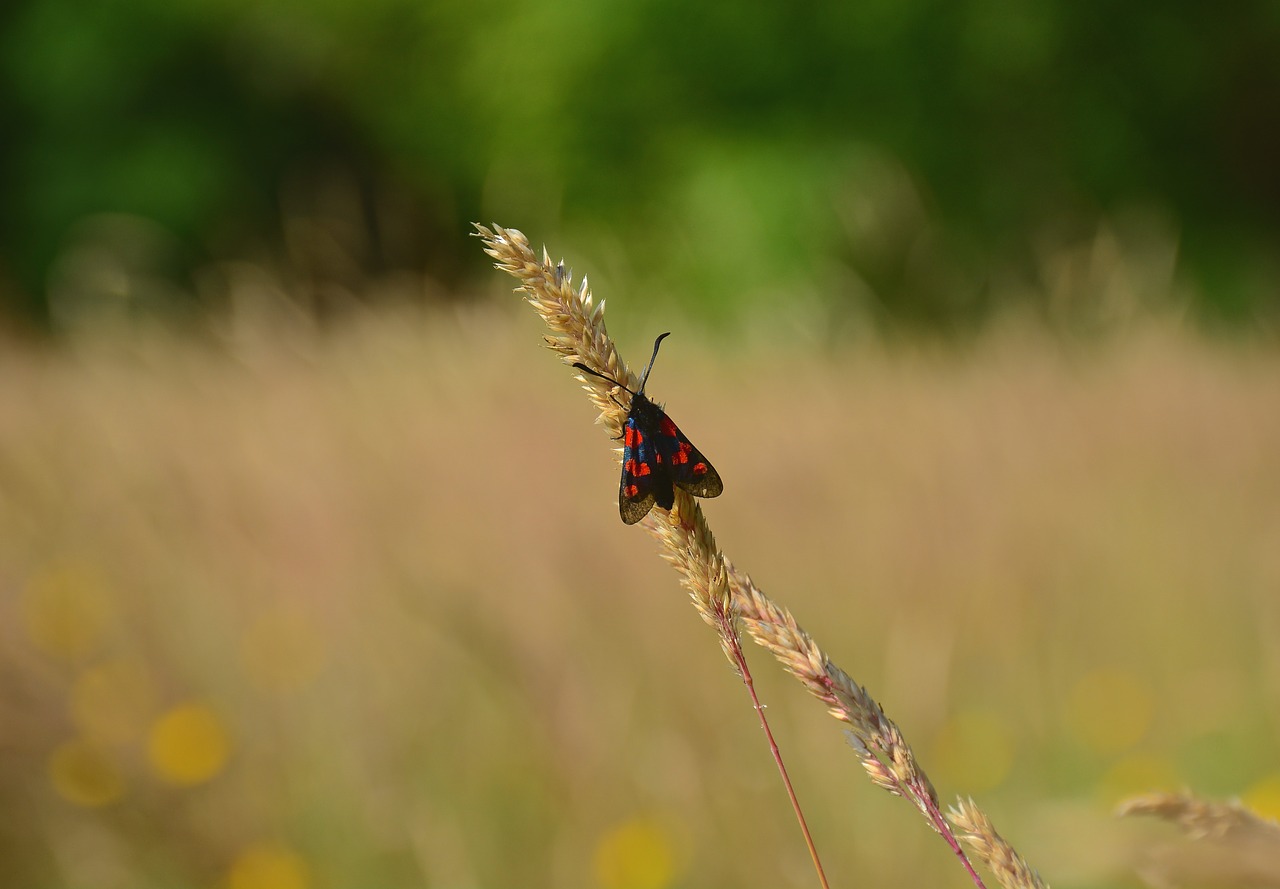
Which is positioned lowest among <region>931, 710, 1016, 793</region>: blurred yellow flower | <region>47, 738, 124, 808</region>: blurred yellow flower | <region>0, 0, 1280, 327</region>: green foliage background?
<region>47, 738, 124, 808</region>: blurred yellow flower

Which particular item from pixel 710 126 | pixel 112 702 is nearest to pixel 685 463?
pixel 112 702

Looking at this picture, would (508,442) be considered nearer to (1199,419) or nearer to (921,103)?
(1199,419)

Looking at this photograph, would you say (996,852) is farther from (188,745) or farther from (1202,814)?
(188,745)

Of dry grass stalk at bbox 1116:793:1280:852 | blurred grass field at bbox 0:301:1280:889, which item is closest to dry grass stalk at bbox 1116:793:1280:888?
dry grass stalk at bbox 1116:793:1280:852

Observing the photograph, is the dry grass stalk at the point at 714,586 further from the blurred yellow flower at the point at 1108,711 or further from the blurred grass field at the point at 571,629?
the blurred yellow flower at the point at 1108,711

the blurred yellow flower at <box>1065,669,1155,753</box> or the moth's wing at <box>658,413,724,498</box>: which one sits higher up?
the blurred yellow flower at <box>1065,669,1155,753</box>

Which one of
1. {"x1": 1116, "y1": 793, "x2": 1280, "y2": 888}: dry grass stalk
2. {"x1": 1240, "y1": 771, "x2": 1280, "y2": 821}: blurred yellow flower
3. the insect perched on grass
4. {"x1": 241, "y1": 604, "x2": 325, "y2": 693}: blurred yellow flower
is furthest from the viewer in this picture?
{"x1": 241, "y1": 604, "x2": 325, "y2": 693}: blurred yellow flower

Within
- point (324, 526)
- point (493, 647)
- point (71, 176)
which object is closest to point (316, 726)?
point (493, 647)

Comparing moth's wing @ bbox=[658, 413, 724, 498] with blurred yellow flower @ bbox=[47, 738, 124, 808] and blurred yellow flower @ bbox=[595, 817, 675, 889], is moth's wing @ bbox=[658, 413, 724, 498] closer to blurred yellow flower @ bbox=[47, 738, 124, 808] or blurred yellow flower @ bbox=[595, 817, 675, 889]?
blurred yellow flower @ bbox=[595, 817, 675, 889]
